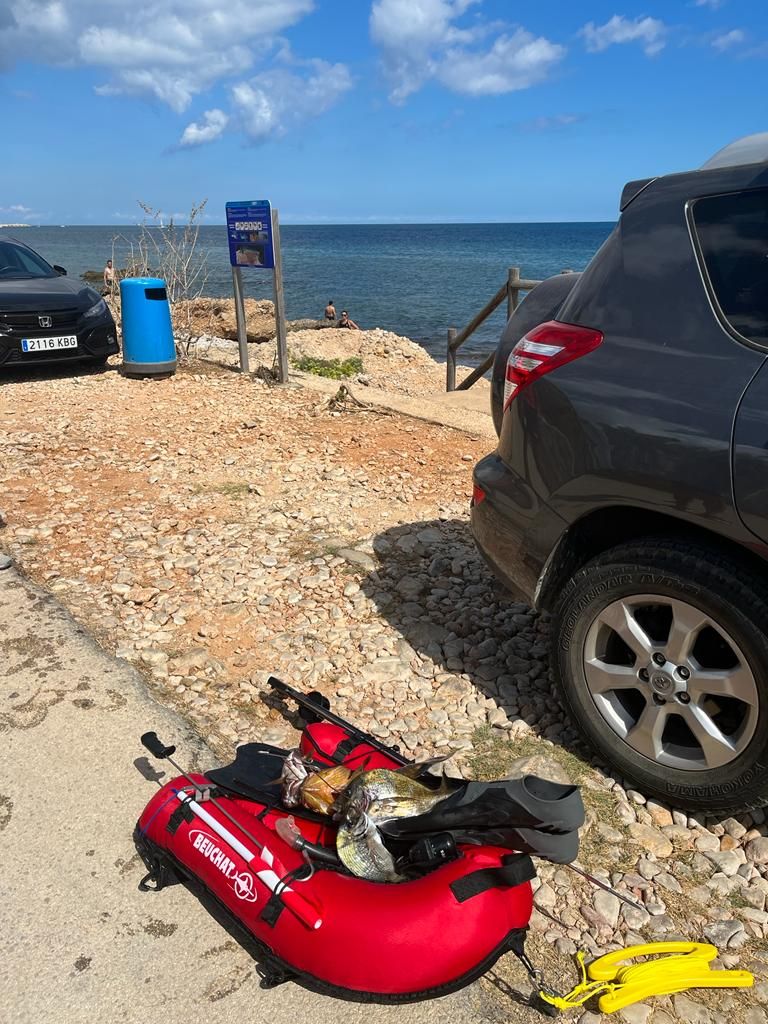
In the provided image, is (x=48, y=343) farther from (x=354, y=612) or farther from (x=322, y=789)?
(x=322, y=789)

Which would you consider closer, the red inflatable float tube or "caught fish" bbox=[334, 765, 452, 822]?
the red inflatable float tube

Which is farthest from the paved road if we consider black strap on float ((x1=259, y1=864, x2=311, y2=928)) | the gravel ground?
the gravel ground

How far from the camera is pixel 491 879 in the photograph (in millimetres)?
1961

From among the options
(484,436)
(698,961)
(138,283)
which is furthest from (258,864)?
(138,283)

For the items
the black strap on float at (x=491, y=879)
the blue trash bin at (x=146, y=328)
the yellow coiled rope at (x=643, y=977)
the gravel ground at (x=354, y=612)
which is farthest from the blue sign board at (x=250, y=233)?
the yellow coiled rope at (x=643, y=977)

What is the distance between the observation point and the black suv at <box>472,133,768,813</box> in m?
2.27

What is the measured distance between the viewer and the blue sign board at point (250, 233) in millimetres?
8812

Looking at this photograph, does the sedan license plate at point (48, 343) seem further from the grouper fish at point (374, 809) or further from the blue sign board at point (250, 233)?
the grouper fish at point (374, 809)

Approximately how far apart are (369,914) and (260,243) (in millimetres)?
8230

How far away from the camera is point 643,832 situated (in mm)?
2545

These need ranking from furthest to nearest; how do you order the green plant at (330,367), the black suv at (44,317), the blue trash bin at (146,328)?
the green plant at (330,367), the blue trash bin at (146,328), the black suv at (44,317)

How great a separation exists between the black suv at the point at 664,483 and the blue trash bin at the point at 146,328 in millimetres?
7243

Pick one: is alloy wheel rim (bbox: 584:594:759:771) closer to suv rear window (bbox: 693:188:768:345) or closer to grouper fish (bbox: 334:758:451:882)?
grouper fish (bbox: 334:758:451:882)

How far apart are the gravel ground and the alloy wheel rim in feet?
0.91
